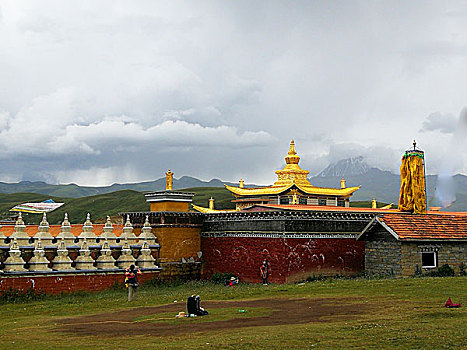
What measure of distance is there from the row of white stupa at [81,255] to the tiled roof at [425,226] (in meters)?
13.2

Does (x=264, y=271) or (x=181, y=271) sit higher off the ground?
(x=264, y=271)

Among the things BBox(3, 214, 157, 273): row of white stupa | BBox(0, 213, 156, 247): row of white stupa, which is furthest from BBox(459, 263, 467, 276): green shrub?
BBox(0, 213, 156, 247): row of white stupa

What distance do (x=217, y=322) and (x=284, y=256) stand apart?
13884 mm

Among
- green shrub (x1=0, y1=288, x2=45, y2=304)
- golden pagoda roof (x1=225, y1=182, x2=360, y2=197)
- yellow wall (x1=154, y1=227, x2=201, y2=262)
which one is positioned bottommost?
→ green shrub (x1=0, y1=288, x2=45, y2=304)

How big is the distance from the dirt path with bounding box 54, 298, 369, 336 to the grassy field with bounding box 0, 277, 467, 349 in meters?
0.16

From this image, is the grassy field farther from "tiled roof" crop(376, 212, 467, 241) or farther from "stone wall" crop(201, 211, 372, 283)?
"stone wall" crop(201, 211, 372, 283)

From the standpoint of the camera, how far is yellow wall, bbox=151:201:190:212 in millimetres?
35781

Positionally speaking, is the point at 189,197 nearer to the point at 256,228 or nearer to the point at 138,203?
the point at 256,228

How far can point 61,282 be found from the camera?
30.4m

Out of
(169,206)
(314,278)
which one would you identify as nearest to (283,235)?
(314,278)

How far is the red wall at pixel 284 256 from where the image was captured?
105ft

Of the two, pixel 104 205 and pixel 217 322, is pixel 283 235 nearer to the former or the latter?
pixel 217 322

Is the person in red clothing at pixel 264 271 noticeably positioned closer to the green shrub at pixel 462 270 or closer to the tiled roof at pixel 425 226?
the tiled roof at pixel 425 226

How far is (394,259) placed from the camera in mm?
30484
